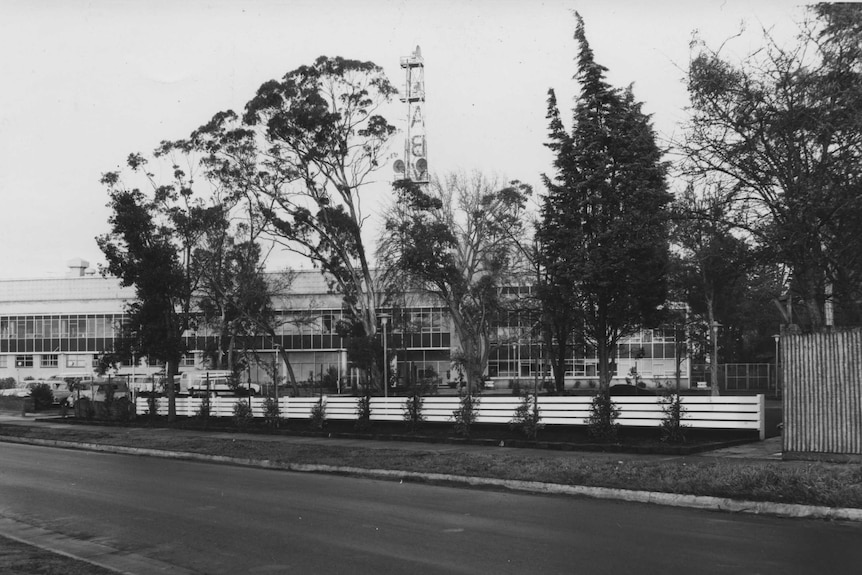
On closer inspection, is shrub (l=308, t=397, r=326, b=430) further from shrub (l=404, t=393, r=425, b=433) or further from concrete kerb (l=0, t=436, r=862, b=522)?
concrete kerb (l=0, t=436, r=862, b=522)

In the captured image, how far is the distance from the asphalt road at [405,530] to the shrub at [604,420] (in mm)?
6487

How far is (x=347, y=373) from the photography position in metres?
79.9

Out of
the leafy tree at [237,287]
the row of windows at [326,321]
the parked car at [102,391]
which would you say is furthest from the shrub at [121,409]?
the row of windows at [326,321]

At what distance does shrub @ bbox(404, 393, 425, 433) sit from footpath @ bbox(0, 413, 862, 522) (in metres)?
1.46

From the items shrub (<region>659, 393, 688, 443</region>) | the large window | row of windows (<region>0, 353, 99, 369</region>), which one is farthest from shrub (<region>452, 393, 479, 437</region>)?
the large window

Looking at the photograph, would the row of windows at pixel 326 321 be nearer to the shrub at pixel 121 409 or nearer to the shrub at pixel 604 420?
the shrub at pixel 121 409

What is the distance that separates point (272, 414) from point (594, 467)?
15.4 meters

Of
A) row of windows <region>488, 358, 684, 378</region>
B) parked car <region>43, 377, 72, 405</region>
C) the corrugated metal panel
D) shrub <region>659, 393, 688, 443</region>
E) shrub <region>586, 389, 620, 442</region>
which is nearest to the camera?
the corrugated metal panel

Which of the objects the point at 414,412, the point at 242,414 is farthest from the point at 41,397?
the point at 414,412

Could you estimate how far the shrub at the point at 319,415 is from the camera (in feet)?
Answer: 86.5

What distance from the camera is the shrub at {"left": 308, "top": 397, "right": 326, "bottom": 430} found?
26.4 m

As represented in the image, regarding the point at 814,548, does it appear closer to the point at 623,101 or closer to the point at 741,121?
the point at 741,121

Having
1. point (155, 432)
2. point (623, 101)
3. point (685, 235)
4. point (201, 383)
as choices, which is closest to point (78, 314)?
point (201, 383)

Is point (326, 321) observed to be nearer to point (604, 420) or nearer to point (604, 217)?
point (604, 217)
